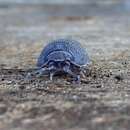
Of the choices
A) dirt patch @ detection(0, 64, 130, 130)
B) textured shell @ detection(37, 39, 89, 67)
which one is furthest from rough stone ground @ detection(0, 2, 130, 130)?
textured shell @ detection(37, 39, 89, 67)

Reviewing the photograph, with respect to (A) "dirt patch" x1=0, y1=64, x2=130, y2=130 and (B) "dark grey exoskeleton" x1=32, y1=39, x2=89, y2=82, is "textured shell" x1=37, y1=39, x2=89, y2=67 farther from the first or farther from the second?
(A) "dirt patch" x1=0, y1=64, x2=130, y2=130

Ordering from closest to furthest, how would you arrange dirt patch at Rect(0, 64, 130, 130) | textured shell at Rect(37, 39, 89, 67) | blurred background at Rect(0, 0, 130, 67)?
1. dirt patch at Rect(0, 64, 130, 130)
2. textured shell at Rect(37, 39, 89, 67)
3. blurred background at Rect(0, 0, 130, 67)

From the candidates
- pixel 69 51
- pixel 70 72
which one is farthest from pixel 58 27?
pixel 70 72

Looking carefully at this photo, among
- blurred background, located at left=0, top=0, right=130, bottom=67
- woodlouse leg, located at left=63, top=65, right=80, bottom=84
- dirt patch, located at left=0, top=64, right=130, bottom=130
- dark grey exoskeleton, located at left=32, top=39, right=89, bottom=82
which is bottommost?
dirt patch, located at left=0, top=64, right=130, bottom=130

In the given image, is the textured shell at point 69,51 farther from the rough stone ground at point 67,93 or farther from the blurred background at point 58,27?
the blurred background at point 58,27

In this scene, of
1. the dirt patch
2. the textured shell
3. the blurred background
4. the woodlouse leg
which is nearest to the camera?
the dirt patch

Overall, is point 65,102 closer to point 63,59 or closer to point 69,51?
point 63,59

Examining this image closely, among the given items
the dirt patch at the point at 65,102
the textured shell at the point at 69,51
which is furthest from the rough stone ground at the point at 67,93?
the textured shell at the point at 69,51

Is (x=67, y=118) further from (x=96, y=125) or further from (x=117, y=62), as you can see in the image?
(x=117, y=62)
